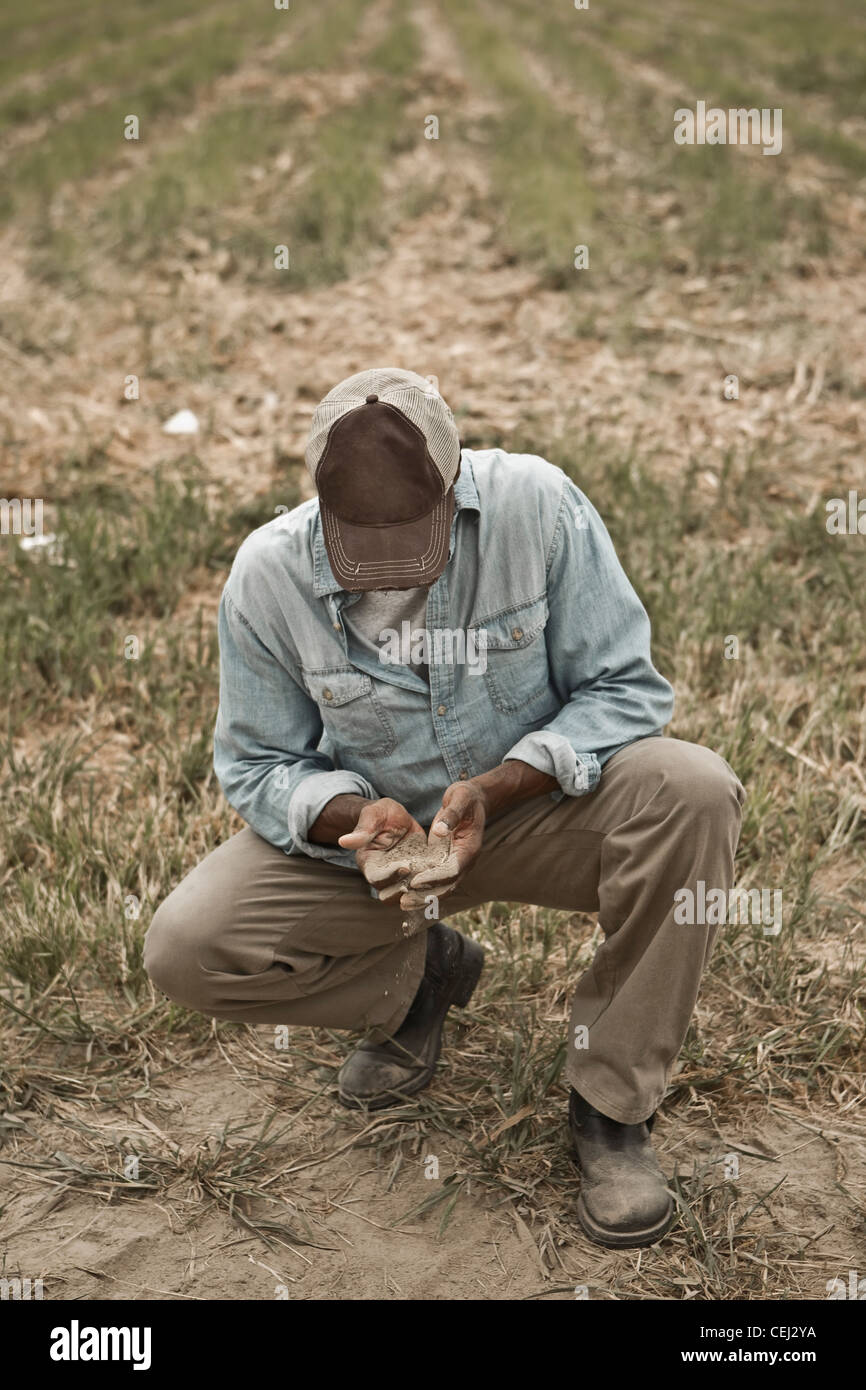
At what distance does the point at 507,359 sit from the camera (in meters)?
6.03

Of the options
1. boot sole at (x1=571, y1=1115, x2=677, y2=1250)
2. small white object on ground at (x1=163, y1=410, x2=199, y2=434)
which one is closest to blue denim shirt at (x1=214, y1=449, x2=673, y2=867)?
boot sole at (x1=571, y1=1115, x2=677, y2=1250)

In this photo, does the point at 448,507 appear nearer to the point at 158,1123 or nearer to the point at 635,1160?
the point at 635,1160

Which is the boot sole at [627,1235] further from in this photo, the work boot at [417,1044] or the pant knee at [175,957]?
the pant knee at [175,957]

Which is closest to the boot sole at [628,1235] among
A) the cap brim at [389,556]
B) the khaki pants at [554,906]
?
the khaki pants at [554,906]

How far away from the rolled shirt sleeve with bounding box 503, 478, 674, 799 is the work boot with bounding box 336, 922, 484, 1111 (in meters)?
0.54

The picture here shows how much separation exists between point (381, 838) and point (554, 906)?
0.45 meters

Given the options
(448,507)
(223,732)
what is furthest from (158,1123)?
(448,507)

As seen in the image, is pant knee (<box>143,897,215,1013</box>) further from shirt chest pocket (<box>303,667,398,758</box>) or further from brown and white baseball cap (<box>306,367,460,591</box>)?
brown and white baseball cap (<box>306,367,460,591</box>)

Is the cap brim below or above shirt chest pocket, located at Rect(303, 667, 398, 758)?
above

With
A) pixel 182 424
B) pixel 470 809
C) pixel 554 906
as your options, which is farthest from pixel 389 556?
pixel 182 424

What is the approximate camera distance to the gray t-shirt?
2.47 m

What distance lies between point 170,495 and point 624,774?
9.38 feet

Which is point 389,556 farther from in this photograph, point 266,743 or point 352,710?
point 266,743

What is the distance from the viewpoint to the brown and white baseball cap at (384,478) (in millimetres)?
2203
